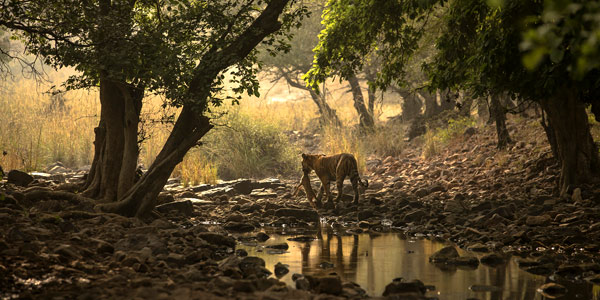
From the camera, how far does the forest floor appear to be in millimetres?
5488

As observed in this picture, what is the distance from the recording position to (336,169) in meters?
13.1

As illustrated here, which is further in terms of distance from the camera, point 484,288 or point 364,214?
point 364,214

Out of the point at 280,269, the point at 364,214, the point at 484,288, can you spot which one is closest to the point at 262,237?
the point at 280,269

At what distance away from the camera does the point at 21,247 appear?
19.8ft

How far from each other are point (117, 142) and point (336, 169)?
4.83m

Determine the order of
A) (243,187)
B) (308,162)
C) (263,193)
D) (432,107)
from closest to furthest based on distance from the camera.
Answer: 1. (308,162)
2. (263,193)
3. (243,187)
4. (432,107)

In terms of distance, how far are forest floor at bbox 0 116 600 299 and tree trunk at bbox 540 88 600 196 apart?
0.42m

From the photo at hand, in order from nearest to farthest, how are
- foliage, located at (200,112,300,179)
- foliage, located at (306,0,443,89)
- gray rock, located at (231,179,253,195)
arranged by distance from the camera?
foliage, located at (306,0,443,89), gray rock, located at (231,179,253,195), foliage, located at (200,112,300,179)

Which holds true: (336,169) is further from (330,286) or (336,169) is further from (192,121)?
(330,286)

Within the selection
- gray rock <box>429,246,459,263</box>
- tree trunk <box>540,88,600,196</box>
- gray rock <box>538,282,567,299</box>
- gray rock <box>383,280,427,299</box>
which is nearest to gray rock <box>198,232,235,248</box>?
gray rock <box>429,246,459,263</box>

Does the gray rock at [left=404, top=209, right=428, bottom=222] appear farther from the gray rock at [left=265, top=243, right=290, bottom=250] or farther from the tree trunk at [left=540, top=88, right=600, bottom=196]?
the gray rock at [left=265, top=243, right=290, bottom=250]

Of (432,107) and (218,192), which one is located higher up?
(432,107)

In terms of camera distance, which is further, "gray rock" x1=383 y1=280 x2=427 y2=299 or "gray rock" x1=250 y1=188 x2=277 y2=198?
"gray rock" x1=250 y1=188 x2=277 y2=198

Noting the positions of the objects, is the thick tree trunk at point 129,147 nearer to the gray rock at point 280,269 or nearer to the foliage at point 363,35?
the foliage at point 363,35
